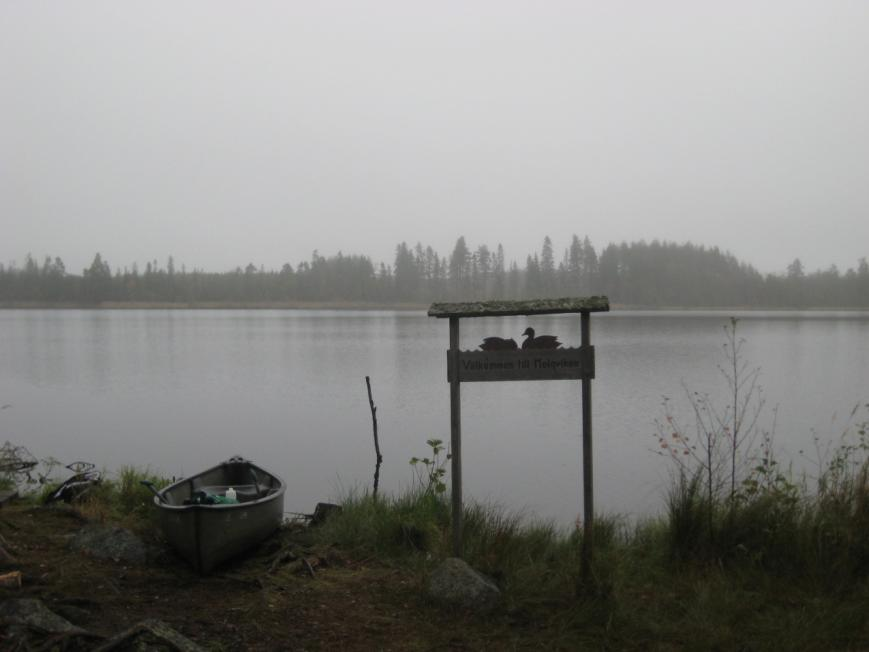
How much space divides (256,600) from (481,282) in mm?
118637

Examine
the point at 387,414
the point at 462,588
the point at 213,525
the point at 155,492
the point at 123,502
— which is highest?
the point at 155,492

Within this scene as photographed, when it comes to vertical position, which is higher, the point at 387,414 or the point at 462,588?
the point at 462,588

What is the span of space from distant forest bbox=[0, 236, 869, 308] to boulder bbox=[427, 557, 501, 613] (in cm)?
10498

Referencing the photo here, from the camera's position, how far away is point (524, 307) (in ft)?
16.6

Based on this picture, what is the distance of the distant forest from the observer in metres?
120

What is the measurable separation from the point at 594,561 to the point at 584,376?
1308 mm

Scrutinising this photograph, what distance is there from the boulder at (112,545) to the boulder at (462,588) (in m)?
2.42

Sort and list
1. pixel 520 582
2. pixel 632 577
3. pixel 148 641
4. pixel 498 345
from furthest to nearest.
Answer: pixel 632 577 → pixel 498 345 → pixel 520 582 → pixel 148 641

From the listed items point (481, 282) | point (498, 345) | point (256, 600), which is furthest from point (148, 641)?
point (481, 282)

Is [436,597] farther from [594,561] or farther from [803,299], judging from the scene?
[803,299]

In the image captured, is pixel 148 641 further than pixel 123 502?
No

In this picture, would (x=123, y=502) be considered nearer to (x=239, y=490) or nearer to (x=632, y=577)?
(x=239, y=490)

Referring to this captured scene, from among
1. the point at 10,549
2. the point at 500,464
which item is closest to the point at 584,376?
the point at 10,549

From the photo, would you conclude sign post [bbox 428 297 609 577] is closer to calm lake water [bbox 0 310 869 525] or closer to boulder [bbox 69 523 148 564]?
boulder [bbox 69 523 148 564]
